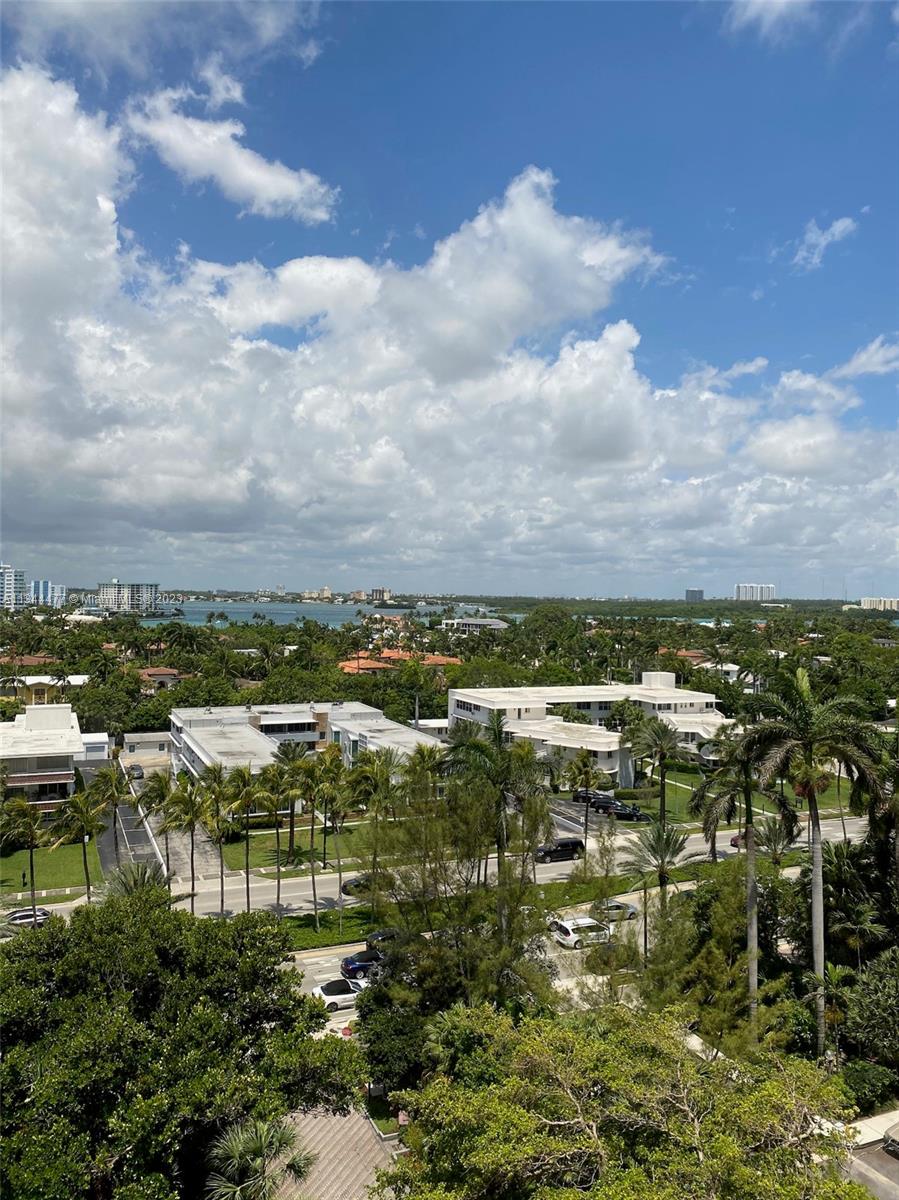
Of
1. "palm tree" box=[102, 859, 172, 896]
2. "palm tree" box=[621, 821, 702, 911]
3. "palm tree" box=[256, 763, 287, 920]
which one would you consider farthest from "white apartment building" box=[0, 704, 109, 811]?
"palm tree" box=[621, 821, 702, 911]

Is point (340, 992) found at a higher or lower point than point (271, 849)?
higher

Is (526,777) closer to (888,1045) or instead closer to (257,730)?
(888,1045)

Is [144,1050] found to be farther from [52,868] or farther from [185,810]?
[52,868]

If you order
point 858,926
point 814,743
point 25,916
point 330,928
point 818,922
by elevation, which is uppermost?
point 814,743

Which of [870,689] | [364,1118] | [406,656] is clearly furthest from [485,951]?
[406,656]

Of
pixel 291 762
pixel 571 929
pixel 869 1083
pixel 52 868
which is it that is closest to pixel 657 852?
pixel 571 929

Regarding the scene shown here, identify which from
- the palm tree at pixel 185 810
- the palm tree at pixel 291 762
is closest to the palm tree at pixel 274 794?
the palm tree at pixel 291 762

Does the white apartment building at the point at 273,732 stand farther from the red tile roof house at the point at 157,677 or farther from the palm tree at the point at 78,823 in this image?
the red tile roof house at the point at 157,677
